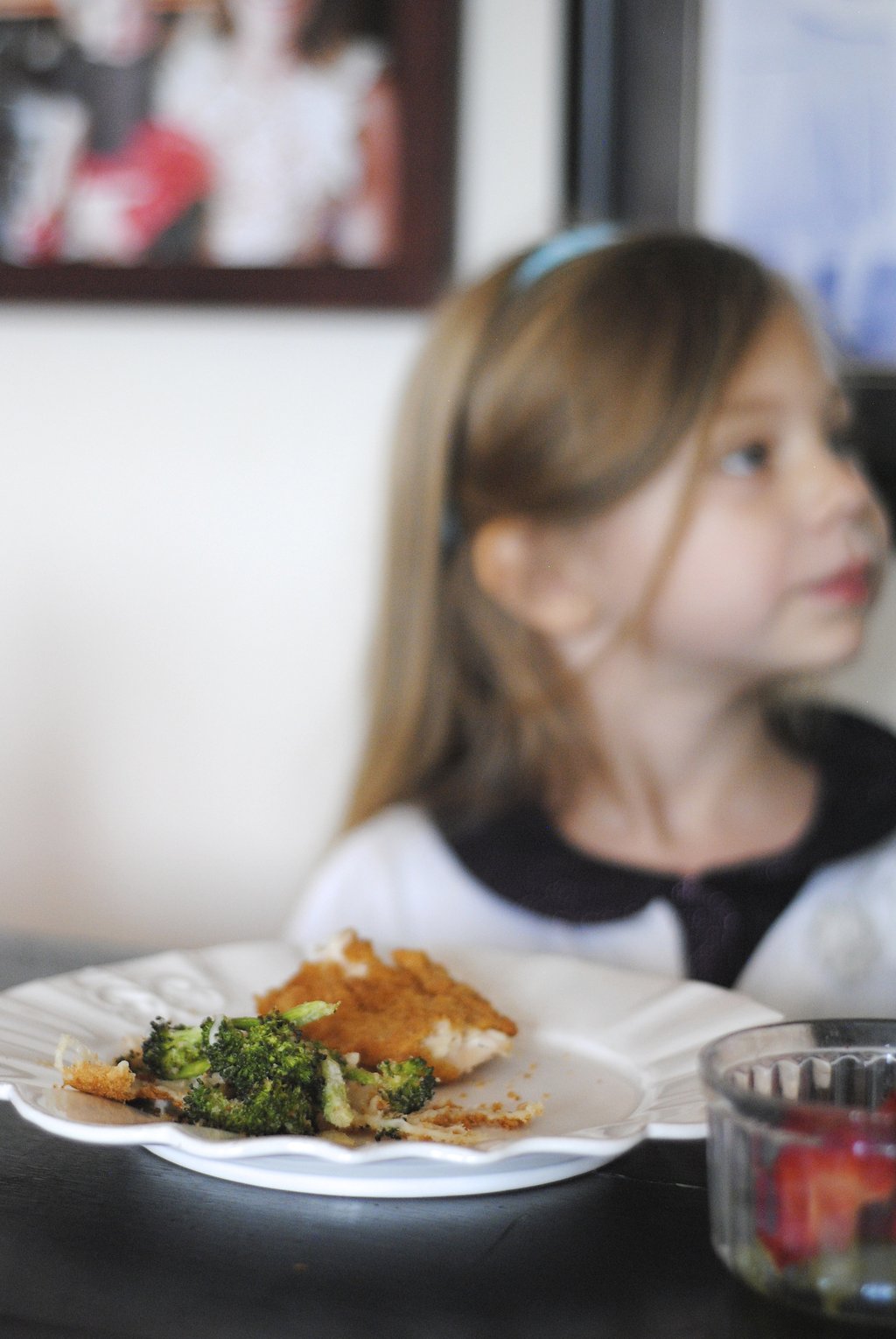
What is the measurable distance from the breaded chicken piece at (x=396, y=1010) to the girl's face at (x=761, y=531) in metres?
0.43

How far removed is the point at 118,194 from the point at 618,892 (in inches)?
33.3

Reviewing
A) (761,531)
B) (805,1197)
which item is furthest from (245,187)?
(805,1197)

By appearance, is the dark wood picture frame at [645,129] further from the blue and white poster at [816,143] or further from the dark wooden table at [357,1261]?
the dark wooden table at [357,1261]

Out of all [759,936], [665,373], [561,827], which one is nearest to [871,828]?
[759,936]

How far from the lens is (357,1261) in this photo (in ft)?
1.79

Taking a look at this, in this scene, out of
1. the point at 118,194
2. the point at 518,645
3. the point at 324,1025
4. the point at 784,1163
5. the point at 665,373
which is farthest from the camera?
the point at 118,194

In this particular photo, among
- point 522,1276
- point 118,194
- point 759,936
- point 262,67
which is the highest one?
point 262,67

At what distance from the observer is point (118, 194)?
1.46 m

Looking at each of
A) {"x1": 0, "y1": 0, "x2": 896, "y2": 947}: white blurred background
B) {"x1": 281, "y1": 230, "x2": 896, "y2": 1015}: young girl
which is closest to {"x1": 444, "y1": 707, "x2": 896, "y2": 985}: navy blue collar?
{"x1": 281, "y1": 230, "x2": 896, "y2": 1015}: young girl

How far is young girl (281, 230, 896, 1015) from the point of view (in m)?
1.10

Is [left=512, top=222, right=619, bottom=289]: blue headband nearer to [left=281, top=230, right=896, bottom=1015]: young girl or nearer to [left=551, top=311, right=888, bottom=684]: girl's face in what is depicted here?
[left=281, top=230, right=896, bottom=1015]: young girl

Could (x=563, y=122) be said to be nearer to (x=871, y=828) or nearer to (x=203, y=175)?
(x=203, y=175)

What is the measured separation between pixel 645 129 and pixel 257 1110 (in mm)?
989

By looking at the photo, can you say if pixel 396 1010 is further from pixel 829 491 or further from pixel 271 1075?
pixel 829 491
